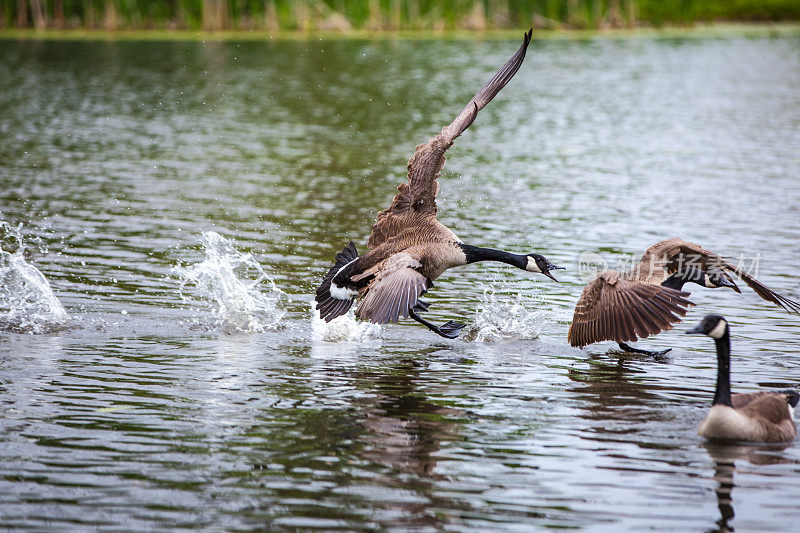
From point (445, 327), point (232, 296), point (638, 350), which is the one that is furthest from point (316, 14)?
point (638, 350)

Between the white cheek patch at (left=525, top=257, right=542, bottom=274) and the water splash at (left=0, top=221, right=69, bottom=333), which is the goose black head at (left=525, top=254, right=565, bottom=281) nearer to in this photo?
the white cheek patch at (left=525, top=257, right=542, bottom=274)

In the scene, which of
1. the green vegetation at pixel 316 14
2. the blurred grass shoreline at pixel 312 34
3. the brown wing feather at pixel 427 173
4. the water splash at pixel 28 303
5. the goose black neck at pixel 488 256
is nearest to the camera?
the goose black neck at pixel 488 256

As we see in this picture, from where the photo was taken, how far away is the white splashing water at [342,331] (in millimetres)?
10781

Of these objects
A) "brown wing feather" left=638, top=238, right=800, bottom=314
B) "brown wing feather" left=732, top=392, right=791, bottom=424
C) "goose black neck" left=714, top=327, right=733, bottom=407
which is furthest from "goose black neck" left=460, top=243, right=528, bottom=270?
"brown wing feather" left=732, top=392, right=791, bottom=424

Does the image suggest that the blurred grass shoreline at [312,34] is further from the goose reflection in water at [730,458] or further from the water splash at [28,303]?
the goose reflection in water at [730,458]

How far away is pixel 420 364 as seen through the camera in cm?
988

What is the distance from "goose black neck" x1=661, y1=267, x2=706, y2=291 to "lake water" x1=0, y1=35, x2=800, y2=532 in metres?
0.68

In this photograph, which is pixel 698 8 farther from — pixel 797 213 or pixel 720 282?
pixel 720 282

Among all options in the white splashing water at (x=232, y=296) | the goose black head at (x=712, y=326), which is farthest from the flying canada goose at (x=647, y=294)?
the white splashing water at (x=232, y=296)

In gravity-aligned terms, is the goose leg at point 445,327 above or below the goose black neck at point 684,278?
below

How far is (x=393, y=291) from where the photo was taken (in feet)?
29.1

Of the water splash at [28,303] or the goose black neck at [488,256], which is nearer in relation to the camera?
the goose black neck at [488,256]

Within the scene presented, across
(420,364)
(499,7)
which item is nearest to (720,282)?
(420,364)

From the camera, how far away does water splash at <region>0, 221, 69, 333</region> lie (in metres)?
10.8
